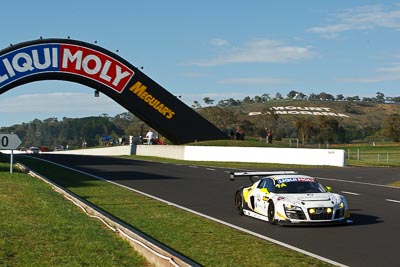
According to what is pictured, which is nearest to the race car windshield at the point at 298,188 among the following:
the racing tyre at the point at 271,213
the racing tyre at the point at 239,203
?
the racing tyre at the point at 271,213

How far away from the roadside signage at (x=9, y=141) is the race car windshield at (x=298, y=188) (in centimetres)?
1409

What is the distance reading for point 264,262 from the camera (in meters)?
9.80

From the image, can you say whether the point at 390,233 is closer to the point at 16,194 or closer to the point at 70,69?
the point at 16,194

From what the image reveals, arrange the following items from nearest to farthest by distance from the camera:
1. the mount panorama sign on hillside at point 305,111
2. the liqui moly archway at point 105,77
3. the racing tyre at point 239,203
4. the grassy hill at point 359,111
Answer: the racing tyre at point 239,203 → the liqui moly archway at point 105,77 → the grassy hill at point 359,111 → the mount panorama sign on hillside at point 305,111

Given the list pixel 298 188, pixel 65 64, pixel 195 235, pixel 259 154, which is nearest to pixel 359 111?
pixel 259 154

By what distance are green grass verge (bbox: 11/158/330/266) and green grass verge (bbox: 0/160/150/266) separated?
1.01 metres

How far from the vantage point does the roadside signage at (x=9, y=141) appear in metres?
26.1

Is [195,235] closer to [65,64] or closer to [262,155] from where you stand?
[262,155]

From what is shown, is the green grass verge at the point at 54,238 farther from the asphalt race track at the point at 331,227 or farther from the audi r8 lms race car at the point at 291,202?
the audi r8 lms race car at the point at 291,202

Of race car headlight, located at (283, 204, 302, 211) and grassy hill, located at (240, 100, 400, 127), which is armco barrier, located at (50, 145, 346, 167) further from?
grassy hill, located at (240, 100, 400, 127)

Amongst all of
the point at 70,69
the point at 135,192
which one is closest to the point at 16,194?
the point at 135,192

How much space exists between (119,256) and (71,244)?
136 centimetres

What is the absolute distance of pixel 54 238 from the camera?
1124 cm

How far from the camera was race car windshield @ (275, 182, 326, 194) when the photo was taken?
50.5 ft
